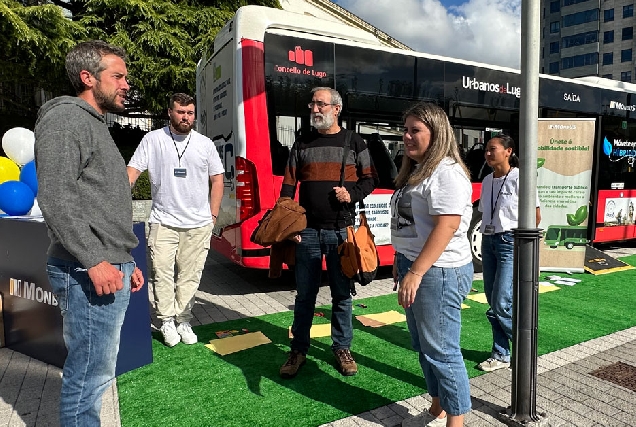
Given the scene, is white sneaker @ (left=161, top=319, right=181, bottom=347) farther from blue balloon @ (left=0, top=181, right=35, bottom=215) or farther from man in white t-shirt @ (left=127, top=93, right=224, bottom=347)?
blue balloon @ (left=0, top=181, right=35, bottom=215)

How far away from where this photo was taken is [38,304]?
3.52 m

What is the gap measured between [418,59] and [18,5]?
11.7 m

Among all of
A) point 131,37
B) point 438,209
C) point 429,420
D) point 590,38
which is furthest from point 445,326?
point 590,38

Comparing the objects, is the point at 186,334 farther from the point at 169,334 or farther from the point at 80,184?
the point at 80,184

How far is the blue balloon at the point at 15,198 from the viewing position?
3.82 meters

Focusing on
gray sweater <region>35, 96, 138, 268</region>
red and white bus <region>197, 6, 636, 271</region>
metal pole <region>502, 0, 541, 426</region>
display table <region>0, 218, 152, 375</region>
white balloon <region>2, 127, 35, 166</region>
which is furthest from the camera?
red and white bus <region>197, 6, 636, 271</region>

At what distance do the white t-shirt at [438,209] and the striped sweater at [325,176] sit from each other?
908 mm

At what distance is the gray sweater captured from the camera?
1.75 m

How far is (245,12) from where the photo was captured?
539cm

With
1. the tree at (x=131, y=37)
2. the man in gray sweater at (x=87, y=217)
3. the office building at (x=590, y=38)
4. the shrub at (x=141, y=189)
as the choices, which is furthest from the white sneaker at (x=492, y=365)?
the office building at (x=590, y=38)

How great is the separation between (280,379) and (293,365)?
136mm

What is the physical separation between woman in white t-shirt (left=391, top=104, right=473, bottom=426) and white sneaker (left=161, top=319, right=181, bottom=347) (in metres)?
2.51

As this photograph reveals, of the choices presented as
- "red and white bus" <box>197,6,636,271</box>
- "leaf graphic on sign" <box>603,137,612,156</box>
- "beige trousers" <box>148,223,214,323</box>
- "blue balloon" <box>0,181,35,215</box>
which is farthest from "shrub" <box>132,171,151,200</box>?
"leaf graphic on sign" <box>603,137,612,156</box>

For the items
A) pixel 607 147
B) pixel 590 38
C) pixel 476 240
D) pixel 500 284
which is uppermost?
pixel 590 38
